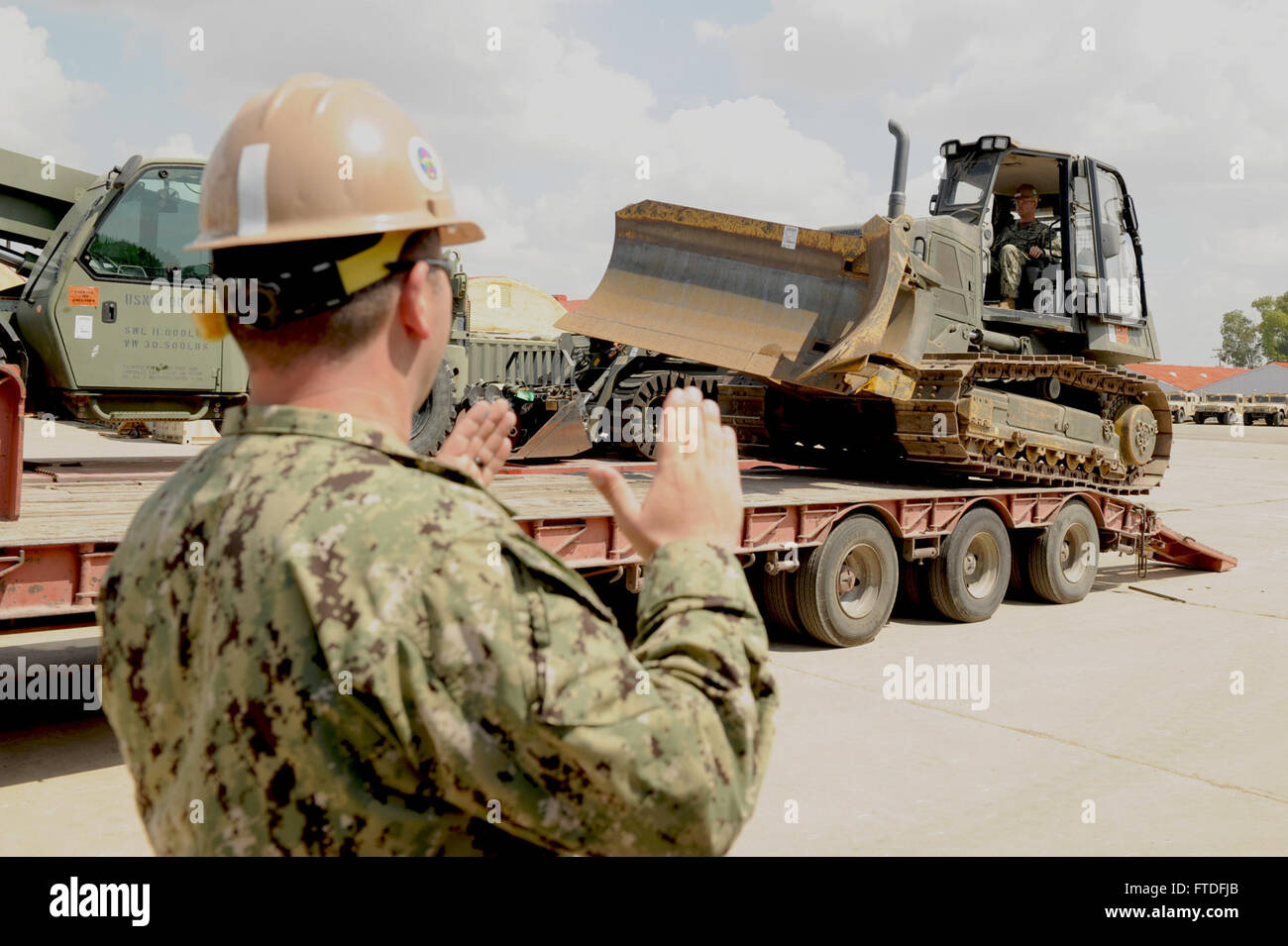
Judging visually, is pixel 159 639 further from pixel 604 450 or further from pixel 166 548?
pixel 604 450

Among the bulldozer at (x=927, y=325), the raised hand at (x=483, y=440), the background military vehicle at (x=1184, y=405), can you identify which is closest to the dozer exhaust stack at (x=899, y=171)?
the bulldozer at (x=927, y=325)

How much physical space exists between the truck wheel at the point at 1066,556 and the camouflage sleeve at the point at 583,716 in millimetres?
9248

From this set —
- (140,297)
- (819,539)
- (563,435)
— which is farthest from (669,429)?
(563,435)

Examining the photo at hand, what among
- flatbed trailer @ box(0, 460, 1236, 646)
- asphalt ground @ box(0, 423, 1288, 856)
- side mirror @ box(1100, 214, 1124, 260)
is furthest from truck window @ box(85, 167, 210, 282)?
side mirror @ box(1100, 214, 1124, 260)

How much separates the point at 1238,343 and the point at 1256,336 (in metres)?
2.99

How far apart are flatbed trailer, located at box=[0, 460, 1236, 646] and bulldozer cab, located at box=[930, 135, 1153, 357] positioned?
1.80 meters

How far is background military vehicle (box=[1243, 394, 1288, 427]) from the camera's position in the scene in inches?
2120

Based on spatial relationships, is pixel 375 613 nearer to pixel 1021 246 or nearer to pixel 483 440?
pixel 483 440

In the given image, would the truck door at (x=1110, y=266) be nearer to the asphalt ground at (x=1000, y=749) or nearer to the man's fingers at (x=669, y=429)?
the asphalt ground at (x=1000, y=749)

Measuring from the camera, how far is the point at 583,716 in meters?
1.21

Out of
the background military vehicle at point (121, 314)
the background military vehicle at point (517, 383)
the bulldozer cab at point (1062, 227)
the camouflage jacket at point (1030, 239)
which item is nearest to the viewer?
the background military vehicle at point (121, 314)

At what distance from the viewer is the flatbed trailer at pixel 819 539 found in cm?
457

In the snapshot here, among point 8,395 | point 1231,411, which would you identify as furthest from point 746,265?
point 1231,411

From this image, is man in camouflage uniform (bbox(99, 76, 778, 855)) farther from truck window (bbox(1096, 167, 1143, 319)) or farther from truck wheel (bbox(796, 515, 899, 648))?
truck window (bbox(1096, 167, 1143, 319))
